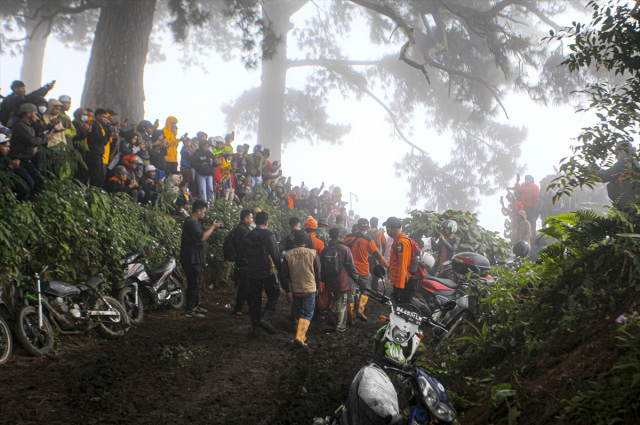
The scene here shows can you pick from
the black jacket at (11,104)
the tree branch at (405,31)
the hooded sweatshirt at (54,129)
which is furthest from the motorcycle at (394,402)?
the tree branch at (405,31)

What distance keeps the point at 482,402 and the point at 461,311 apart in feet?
8.19

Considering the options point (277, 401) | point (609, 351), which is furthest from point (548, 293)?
point (277, 401)

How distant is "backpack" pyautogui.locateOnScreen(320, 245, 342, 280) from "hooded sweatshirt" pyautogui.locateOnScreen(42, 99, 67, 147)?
5.04m

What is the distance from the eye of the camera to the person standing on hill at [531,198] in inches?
618

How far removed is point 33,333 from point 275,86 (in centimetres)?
2243

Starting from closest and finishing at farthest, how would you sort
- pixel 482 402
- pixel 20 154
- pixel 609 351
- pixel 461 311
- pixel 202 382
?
pixel 609 351, pixel 482 402, pixel 202 382, pixel 461 311, pixel 20 154

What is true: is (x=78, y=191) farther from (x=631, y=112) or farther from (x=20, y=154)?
(x=631, y=112)

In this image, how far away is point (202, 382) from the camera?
5.25 m

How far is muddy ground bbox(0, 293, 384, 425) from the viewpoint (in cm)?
432

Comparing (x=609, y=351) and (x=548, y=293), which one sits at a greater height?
(x=548, y=293)

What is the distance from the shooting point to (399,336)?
15.7ft

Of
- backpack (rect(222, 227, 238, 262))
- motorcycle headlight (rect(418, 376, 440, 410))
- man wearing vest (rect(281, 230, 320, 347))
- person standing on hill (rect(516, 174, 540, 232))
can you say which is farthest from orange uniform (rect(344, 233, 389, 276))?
person standing on hill (rect(516, 174, 540, 232))

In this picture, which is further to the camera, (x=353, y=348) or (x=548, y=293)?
(x=353, y=348)

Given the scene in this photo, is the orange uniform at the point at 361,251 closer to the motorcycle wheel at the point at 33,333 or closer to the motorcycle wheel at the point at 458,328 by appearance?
the motorcycle wheel at the point at 458,328
